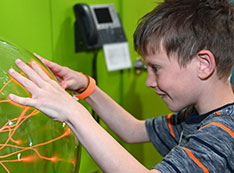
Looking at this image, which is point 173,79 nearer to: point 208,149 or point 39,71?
point 208,149

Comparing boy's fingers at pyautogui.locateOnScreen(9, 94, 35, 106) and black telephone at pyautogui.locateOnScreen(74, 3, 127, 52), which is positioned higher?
boy's fingers at pyautogui.locateOnScreen(9, 94, 35, 106)

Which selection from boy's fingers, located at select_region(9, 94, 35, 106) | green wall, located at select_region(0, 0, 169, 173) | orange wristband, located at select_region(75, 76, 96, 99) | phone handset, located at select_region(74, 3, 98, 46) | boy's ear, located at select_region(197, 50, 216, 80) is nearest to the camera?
boy's fingers, located at select_region(9, 94, 35, 106)

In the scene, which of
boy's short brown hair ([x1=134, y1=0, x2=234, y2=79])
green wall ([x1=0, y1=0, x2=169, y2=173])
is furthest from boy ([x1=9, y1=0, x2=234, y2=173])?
green wall ([x1=0, y1=0, x2=169, y2=173])

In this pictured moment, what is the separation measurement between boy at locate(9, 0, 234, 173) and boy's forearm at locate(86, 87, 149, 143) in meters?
0.08

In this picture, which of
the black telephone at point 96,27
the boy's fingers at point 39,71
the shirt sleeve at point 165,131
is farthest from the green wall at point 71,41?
the shirt sleeve at point 165,131

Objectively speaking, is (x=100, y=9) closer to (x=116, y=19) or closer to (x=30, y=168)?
(x=116, y=19)

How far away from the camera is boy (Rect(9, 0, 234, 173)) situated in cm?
83

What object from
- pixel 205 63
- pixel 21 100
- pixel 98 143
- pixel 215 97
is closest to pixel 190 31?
pixel 205 63

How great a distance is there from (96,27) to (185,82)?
0.74 m

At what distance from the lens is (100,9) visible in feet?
5.65

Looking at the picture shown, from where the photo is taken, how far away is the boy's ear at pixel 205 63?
103 centimetres

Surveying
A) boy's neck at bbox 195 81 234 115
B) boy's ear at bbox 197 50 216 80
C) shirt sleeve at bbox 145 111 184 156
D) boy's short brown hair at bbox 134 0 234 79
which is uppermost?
boy's short brown hair at bbox 134 0 234 79

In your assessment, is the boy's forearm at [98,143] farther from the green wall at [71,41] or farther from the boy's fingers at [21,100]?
the green wall at [71,41]

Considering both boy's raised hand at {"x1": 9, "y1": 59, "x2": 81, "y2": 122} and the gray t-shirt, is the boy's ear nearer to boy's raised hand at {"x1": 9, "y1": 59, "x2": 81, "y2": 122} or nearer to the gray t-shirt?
the gray t-shirt
